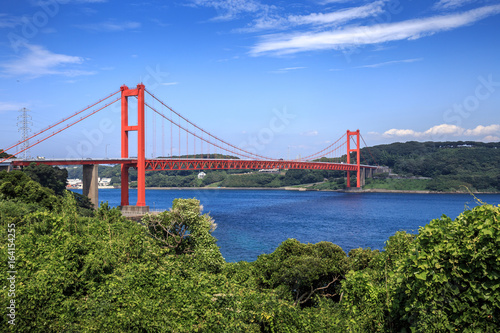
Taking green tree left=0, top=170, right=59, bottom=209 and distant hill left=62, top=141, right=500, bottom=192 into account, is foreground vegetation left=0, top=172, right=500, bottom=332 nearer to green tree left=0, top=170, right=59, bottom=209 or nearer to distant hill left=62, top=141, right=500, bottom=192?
green tree left=0, top=170, right=59, bottom=209

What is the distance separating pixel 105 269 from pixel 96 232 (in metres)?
3.68

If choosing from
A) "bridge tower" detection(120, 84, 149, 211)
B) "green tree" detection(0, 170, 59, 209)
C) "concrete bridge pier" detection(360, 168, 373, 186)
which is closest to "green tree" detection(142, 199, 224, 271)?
"green tree" detection(0, 170, 59, 209)

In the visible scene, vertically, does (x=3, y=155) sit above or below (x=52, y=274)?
above

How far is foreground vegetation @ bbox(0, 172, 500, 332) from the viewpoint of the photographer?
251 inches

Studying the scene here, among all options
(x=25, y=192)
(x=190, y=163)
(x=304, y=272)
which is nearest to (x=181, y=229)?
(x=304, y=272)

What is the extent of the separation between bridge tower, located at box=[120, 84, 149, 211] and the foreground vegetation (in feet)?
101

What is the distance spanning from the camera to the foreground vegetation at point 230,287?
20.9 feet

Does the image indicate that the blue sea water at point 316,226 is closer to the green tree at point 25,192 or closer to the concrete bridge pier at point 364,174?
the green tree at point 25,192

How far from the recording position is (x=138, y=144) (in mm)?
46312

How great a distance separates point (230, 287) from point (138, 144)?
123 ft

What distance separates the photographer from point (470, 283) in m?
6.31

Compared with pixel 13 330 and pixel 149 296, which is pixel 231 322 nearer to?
pixel 149 296

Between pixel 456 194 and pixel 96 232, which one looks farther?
pixel 456 194

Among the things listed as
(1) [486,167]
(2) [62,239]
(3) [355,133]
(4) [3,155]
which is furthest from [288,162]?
(1) [486,167]
